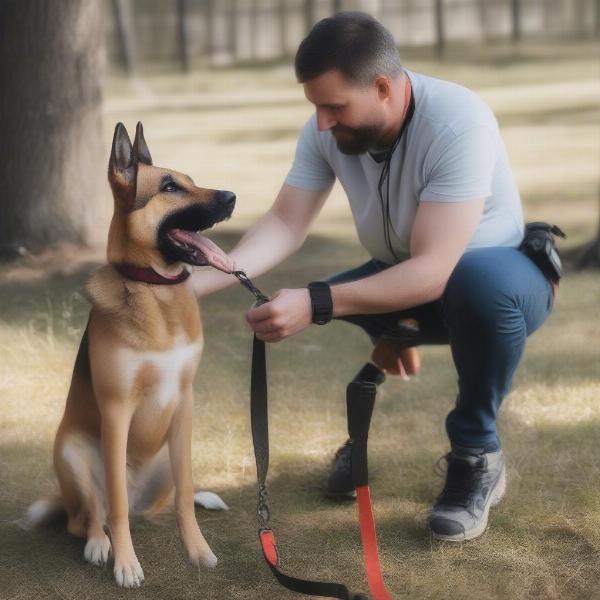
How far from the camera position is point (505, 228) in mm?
3473

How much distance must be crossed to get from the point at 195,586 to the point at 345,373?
6.60 feet

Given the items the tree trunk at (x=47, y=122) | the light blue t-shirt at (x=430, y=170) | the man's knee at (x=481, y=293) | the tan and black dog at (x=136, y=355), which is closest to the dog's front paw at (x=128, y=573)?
the tan and black dog at (x=136, y=355)

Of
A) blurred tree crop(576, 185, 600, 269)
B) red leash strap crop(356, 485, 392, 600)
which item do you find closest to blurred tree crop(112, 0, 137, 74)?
blurred tree crop(576, 185, 600, 269)

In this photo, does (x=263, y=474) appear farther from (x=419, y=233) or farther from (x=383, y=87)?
(x=383, y=87)

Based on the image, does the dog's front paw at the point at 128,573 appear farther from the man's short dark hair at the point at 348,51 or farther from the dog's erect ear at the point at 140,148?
the man's short dark hair at the point at 348,51

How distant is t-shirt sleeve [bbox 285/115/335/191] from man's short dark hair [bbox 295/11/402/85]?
19.0 inches

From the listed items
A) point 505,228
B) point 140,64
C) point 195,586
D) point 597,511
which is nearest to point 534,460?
point 597,511

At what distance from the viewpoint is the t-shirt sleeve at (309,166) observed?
3.58 m

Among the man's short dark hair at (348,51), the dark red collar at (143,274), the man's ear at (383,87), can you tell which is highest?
the man's short dark hair at (348,51)

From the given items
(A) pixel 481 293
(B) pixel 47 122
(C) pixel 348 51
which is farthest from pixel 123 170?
(B) pixel 47 122

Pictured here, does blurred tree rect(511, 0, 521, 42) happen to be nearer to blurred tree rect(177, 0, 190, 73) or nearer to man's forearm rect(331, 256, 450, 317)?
blurred tree rect(177, 0, 190, 73)

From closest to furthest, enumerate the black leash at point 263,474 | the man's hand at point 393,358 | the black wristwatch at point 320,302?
the black leash at point 263,474 → the black wristwatch at point 320,302 → the man's hand at point 393,358

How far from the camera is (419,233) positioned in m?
3.15

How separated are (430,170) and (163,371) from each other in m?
1.00
